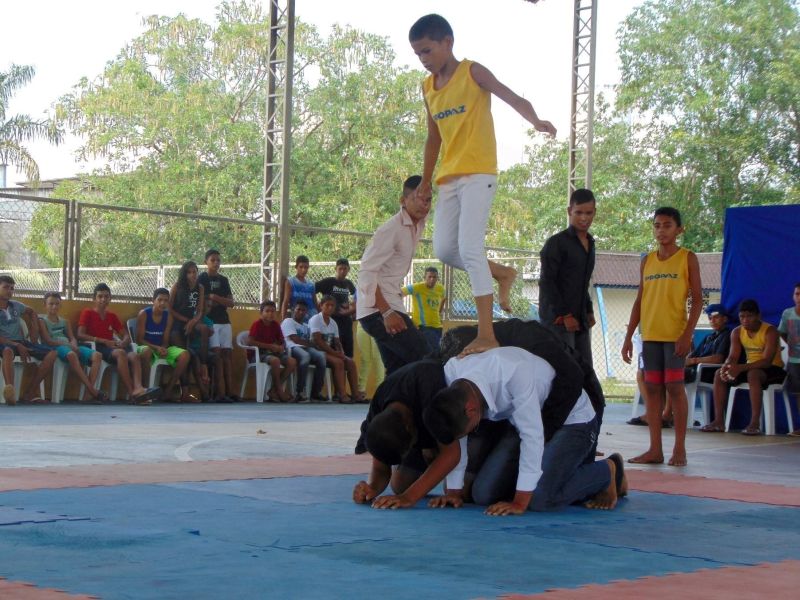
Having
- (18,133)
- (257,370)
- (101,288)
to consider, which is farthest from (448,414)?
(18,133)

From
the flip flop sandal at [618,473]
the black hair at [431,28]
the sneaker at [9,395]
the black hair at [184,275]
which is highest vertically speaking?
the black hair at [431,28]

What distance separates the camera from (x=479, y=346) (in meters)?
5.25

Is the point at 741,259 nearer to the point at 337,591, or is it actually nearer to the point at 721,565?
the point at 721,565

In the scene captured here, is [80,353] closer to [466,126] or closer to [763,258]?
[763,258]

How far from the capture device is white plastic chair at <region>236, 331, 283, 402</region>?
1550 centimetres

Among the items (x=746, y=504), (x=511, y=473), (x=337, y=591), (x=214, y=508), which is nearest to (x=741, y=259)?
(x=746, y=504)

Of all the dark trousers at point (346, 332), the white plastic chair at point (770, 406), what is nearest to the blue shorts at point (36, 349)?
the dark trousers at point (346, 332)

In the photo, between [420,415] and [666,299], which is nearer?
[420,415]

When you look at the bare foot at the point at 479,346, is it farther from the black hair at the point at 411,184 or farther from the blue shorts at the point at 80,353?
the blue shorts at the point at 80,353

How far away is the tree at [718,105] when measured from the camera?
3431cm

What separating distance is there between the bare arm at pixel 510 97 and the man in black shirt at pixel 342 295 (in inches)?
394

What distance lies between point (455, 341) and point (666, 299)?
8.18 ft

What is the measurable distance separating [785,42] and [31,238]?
2695 cm

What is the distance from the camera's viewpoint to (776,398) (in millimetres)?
12602
